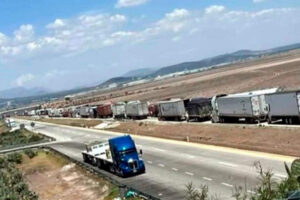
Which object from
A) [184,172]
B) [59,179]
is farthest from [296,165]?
[59,179]

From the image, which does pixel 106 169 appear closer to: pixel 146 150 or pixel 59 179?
pixel 59 179

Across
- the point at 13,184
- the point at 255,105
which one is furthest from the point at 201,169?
the point at 255,105

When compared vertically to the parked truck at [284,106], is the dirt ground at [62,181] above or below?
below

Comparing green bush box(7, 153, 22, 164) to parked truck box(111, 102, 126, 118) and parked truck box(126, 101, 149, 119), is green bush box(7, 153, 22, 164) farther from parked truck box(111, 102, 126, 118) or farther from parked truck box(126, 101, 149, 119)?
parked truck box(111, 102, 126, 118)

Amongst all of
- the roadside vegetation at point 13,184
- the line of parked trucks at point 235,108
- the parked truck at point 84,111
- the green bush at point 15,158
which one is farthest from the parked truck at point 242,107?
the parked truck at point 84,111

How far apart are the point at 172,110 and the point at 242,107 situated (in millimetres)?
27109

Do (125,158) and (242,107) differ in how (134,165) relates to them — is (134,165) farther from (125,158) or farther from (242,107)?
(242,107)

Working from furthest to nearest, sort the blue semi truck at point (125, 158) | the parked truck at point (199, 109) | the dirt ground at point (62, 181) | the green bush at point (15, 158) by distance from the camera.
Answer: the parked truck at point (199, 109), the green bush at point (15, 158), the blue semi truck at point (125, 158), the dirt ground at point (62, 181)

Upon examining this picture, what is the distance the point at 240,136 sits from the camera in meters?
56.5

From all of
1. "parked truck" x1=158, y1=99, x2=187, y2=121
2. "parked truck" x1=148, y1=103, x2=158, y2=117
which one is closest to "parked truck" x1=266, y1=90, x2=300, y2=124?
"parked truck" x1=158, y1=99, x2=187, y2=121

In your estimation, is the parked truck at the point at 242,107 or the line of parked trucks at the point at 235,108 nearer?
the line of parked trucks at the point at 235,108

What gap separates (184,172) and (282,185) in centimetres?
2732

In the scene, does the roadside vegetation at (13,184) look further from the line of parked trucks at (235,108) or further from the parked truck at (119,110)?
the parked truck at (119,110)

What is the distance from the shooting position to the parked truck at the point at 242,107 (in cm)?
6281
